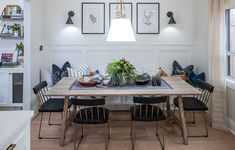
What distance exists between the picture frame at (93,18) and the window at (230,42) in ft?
7.92

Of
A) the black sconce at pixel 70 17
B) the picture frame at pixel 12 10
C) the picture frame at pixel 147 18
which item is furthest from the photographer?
the picture frame at pixel 147 18

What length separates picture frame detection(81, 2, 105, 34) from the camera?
5.37 meters

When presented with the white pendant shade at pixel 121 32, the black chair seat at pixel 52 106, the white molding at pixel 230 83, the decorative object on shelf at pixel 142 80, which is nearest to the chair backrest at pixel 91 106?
the black chair seat at pixel 52 106

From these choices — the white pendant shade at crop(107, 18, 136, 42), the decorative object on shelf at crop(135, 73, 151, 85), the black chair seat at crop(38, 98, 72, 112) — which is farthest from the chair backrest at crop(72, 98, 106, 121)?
the white pendant shade at crop(107, 18, 136, 42)

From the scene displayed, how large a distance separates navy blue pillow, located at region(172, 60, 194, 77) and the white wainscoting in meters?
0.14

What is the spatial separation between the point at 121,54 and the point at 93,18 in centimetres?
93

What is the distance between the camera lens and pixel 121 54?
5484 mm

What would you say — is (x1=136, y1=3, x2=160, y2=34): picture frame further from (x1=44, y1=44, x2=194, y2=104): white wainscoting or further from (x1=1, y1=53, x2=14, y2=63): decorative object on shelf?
(x1=1, y1=53, x2=14, y2=63): decorative object on shelf

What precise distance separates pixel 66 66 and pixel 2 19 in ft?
4.94

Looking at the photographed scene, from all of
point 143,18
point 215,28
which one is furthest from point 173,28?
point 215,28

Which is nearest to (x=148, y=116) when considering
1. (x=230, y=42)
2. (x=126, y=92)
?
(x=126, y=92)

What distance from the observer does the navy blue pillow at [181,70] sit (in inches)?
203

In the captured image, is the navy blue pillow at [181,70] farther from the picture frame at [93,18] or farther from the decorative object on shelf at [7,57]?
the decorative object on shelf at [7,57]

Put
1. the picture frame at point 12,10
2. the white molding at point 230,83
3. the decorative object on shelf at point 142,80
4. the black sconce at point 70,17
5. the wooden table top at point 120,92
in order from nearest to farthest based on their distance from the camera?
1. the wooden table top at point 120,92
2. the decorative object on shelf at point 142,80
3. the white molding at point 230,83
4. the picture frame at point 12,10
5. the black sconce at point 70,17
